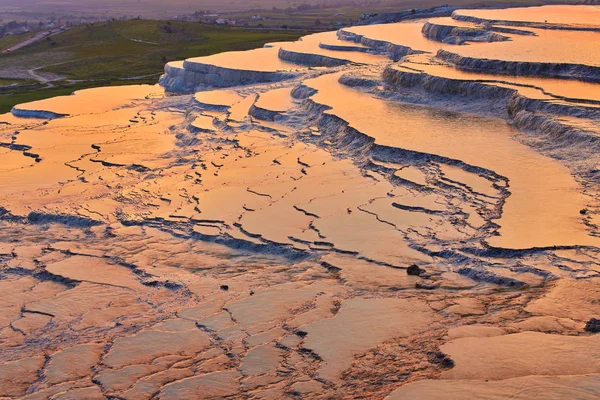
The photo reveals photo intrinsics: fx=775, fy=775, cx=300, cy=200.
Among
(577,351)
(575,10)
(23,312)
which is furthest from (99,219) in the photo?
(575,10)

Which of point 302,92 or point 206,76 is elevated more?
point 302,92

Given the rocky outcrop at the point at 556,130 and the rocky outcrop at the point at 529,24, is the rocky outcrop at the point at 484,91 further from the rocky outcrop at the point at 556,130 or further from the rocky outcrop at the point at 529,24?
the rocky outcrop at the point at 529,24

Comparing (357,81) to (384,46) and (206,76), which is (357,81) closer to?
(384,46)

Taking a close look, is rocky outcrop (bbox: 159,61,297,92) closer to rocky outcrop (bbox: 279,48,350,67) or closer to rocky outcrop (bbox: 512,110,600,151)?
rocky outcrop (bbox: 279,48,350,67)

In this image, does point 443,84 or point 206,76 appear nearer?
point 443,84

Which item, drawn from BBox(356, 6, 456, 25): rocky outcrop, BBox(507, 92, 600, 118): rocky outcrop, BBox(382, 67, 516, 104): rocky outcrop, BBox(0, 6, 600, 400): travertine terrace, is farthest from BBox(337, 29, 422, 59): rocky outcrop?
BBox(356, 6, 456, 25): rocky outcrop

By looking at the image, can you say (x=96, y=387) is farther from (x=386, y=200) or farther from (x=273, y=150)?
(x=273, y=150)

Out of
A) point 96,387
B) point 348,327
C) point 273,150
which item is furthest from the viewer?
point 273,150

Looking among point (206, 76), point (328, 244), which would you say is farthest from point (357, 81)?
point (328, 244)
